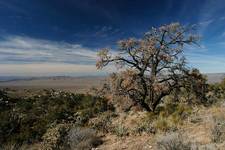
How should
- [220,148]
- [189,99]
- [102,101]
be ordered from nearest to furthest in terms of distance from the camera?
[220,148] → [189,99] → [102,101]

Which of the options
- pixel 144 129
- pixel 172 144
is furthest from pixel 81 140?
pixel 172 144

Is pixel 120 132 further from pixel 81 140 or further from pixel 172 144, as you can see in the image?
pixel 172 144

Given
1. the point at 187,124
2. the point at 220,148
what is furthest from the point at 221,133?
the point at 187,124

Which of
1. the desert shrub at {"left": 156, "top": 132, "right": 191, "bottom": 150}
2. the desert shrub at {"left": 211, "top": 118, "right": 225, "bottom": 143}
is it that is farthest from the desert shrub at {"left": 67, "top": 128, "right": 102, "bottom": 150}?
the desert shrub at {"left": 211, "top": 118, "right": 225, "bottom": 143}

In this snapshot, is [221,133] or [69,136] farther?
[69,136]

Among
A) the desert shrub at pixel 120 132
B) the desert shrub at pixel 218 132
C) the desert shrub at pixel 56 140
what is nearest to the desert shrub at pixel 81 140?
the desert shrub at pixel 56 140

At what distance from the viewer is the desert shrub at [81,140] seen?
10.0 metres

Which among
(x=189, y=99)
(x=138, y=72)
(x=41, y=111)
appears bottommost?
(x=41, y=111)

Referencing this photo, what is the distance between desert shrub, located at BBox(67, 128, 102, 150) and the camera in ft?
32.8

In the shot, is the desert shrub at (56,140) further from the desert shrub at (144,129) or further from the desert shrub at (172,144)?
the desert shrub at (172,144)

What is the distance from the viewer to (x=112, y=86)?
1577cm

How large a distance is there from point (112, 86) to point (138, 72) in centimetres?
169

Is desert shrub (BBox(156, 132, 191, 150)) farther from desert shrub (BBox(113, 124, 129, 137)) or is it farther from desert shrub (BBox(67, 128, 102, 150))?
desert shrub (BBox(113, 124, 129, 137))

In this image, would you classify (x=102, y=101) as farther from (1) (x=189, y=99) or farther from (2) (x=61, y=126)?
(2) (x=61, y=126)
